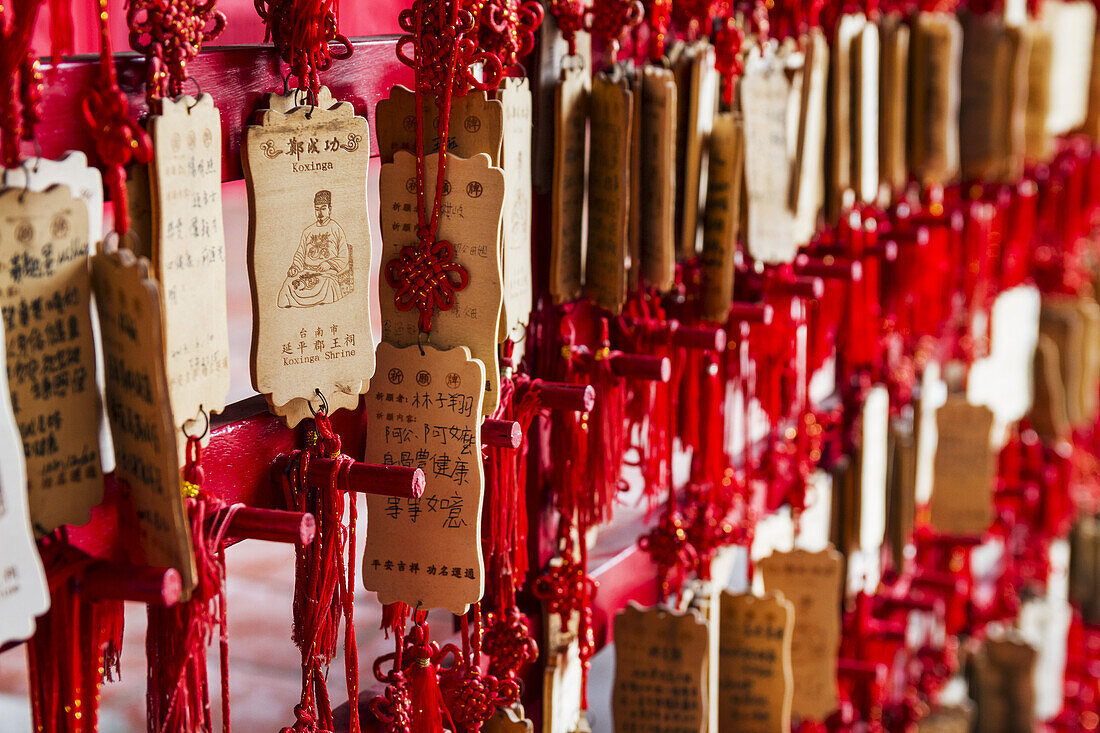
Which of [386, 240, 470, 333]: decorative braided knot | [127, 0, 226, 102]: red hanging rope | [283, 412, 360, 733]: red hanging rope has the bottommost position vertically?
[283, 412, 360, 733]: red hanging rope

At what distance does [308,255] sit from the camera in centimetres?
51

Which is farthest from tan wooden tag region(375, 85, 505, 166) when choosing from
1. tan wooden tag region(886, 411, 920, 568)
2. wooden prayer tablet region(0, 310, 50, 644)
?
tan wooden tag region(886, 411, 920, 568)

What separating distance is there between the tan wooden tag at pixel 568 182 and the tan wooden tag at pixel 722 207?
0.13m

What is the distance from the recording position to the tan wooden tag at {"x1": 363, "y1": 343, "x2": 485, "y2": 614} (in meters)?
0.58

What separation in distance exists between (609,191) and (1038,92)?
0.99 meters

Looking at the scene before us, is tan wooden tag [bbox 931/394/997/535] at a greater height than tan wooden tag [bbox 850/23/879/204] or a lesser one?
lesser

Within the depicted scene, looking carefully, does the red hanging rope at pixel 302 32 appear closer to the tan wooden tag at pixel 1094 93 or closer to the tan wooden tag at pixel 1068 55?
the tan wooden tag at pixel 1068 55

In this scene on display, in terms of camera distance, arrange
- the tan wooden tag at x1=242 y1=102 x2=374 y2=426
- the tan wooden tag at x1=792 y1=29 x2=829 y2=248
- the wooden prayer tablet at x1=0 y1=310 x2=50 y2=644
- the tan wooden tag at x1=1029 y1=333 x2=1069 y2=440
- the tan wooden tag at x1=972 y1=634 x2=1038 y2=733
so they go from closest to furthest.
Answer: the wooden prayer tablet at x1=0 y1=310 x2=50 y2=644 < the tan wooden tag at x1=242 y1=102 x2=374 y2=426 < the tan wooden tag at x1=792 y1=29 x2=829 y2=248 < the tan wooden tag at x1=972 y1=634 x2=1038 y2=733 < the tan wooden tag at x1=1029 y1=333 x2=1069 y2=440

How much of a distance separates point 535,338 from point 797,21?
15.6 inches

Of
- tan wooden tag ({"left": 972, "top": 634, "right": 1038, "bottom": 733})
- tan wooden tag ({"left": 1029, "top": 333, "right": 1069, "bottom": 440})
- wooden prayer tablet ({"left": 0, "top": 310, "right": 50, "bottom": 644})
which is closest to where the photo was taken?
wooden prayer tablet ({"left": 0, "top": 310, "right": 50, "bottom": 644})

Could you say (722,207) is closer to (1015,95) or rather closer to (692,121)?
(692,121)

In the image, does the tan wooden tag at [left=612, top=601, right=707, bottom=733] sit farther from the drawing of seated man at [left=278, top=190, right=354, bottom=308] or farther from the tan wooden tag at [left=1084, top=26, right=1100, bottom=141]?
the tan wooden tag at [left=1084, top=26, right=1100, bottom=141]

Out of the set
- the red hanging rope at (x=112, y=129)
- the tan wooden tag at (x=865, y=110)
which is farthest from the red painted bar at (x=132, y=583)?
the tan wooden tag at (x=865, y=110)

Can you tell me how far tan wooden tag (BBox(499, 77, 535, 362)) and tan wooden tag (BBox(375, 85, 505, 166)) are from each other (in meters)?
0.02
